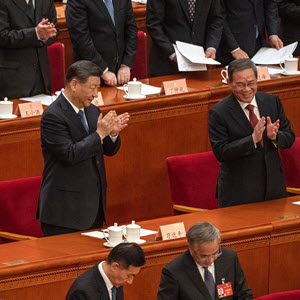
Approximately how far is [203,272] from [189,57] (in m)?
2.29

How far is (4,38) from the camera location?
515cm

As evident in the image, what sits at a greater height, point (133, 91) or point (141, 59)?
point (141, 59)

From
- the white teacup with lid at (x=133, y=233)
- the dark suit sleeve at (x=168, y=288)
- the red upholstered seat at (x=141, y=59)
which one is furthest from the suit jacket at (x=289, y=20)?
the dark suit sleeve at (x=168, y=288)

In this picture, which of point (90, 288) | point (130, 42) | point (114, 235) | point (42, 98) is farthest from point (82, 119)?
point (130, 42)

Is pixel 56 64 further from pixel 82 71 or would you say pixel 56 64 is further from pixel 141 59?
pixel 82 71

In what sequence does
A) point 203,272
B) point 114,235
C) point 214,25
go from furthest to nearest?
point 214,25 < point 114,235 < point 203,272

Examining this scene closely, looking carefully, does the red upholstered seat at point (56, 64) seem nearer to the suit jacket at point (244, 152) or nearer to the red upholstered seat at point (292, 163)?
the red upholstered seat at point (292, 163)

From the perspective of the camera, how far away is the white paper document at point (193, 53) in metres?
5.73

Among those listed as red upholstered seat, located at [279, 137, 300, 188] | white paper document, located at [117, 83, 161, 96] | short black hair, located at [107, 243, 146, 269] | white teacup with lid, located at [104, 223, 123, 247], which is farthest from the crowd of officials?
red upholstered seat, located at [279, 137, 300, 188]

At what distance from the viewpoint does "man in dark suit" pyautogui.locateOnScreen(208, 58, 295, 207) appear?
439cm

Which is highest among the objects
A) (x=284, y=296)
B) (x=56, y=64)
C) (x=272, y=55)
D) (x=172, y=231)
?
(x=56, y=64)

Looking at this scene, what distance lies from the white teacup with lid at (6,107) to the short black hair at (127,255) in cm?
188

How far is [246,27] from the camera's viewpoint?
6.18m

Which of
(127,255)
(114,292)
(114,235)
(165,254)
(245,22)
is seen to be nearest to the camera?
(127,255)
